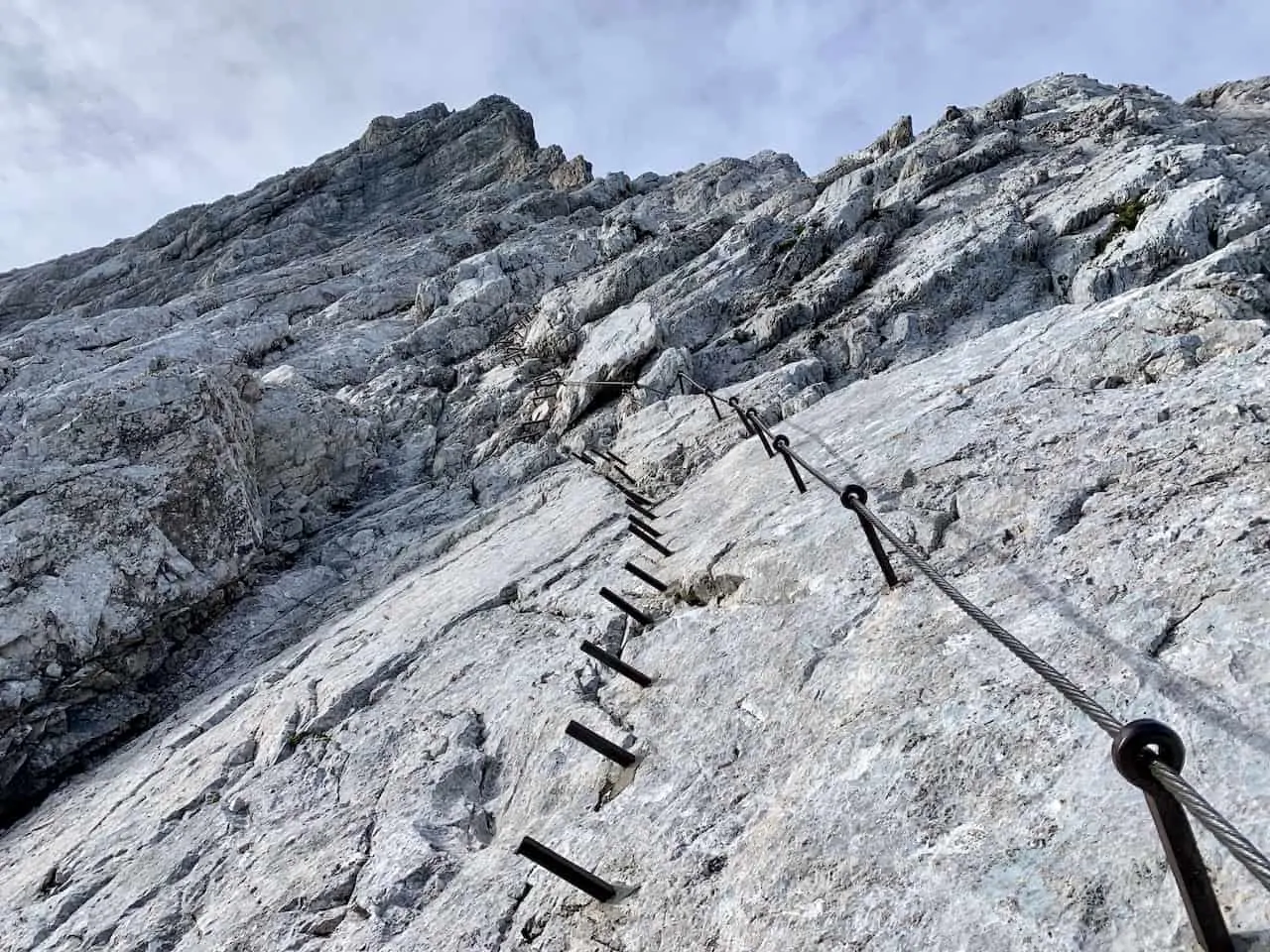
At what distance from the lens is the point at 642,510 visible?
1683 centimetres

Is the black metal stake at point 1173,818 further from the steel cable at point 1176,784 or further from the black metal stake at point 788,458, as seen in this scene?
the black metal stake at point 788,458

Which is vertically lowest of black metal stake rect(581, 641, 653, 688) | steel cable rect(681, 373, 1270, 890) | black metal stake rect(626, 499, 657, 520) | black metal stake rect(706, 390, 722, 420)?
black metal stake rect(581, 641, 653, 688)

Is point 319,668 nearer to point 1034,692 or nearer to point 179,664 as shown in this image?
point 179,664

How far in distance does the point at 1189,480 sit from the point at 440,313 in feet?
138

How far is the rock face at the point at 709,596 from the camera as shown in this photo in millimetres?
5965

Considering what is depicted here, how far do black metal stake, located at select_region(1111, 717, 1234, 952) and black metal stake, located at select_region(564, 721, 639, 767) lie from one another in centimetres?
560

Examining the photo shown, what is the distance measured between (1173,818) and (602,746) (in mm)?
5872

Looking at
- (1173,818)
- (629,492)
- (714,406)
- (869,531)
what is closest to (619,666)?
(869,531)

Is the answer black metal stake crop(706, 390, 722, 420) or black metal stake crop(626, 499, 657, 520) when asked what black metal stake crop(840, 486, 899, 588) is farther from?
black metal stake crop(706, 390, 722, 420)

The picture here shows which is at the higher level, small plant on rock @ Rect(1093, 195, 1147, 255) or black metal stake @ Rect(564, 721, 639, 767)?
small plant on rock @ Rect(1093, 195, 1147, 255)

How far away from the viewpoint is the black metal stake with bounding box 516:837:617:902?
22.0 feet

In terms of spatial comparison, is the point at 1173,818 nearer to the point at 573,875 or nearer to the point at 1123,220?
the point at 573,875

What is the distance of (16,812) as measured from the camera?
1817cm

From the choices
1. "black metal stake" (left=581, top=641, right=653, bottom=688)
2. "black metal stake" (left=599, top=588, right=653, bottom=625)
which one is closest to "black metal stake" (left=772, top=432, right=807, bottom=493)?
"black metal stake" (left=599, top=588, right=653, bottom=625)
